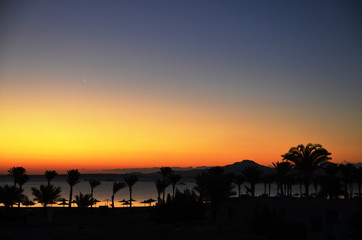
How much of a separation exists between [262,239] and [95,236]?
12.4m

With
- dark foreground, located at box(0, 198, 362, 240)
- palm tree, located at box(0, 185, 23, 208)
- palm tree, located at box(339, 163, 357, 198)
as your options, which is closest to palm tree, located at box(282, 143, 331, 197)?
dark foreground, located at box(0, 198, 362, 240)

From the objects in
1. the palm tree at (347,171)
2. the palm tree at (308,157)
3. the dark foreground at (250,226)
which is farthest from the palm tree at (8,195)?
the palm tree at (347,171)

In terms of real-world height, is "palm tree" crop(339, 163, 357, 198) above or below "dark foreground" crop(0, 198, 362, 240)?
above

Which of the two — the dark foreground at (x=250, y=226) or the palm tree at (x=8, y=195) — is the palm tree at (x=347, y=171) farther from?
the palm tree at (x=8, y=195)

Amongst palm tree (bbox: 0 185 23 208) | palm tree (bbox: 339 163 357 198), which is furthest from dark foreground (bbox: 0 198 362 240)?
palm tree (bbox: 339 163 357 198)

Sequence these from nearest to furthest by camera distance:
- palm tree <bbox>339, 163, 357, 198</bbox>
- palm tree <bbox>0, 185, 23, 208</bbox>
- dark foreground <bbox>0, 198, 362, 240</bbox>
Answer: dark foreground <bbox>0, 198, 362, 240</bbox> → palm tree <bbox>0, 185, 23, 208</bbox> → palm tree <bbox>339, 163, 357, 198</bbox>

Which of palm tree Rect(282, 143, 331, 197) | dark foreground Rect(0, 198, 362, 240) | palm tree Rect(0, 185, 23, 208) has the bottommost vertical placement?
dark foreground Rect(0, 198, 362, 240)

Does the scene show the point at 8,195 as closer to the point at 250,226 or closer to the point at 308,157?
the point at 250,226

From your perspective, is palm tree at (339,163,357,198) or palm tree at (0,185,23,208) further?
palm tree at (339,163,357,198)

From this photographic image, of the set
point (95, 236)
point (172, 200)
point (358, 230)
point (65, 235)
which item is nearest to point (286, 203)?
point (358, 230)

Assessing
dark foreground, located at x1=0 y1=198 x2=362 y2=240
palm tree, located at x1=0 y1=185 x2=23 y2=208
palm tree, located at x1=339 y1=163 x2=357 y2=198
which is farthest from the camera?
palm tree, located at x1=339 y1=163 x2=357 y2=198

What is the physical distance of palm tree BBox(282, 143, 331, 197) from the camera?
42344 millimetres

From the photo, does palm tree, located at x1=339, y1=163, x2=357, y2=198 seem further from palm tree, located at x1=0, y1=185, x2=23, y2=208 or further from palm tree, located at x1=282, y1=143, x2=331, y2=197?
palm tree, located at x1=0, y1=185, x2=23, y2=208

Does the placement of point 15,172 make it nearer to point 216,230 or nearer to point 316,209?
point 216,230
